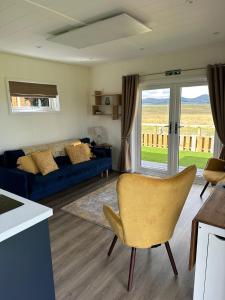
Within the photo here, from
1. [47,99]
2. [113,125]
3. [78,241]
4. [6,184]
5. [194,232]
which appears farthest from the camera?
[113,125]

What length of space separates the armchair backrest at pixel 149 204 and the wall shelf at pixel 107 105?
11.5 feet

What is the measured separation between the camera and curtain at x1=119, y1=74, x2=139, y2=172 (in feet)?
15.2

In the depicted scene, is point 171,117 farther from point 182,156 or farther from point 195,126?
point 182,156

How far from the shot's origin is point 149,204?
165 centimetres

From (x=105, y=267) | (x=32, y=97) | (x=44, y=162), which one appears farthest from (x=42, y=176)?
(x=105, y=267)

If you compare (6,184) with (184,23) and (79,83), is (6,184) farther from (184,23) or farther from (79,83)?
(184,23)

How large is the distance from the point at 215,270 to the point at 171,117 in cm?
343

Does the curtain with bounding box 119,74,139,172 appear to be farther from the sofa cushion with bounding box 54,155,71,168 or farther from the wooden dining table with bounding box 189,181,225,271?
the wooden dining table with bounding box 189,181,225,271

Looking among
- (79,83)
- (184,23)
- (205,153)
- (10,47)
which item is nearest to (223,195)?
(184,23)

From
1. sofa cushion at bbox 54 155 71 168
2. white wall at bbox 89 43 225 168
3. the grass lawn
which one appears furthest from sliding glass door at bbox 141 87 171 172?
sofa cushion at bbox 54 155 71 168

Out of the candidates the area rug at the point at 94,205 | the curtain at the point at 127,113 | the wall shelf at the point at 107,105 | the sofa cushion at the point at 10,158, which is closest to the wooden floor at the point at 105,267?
the area rug at the point at 94,205

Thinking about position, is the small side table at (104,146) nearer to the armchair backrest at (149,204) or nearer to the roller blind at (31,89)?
the roller blind at (31,89)

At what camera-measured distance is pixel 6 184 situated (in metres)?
3.46

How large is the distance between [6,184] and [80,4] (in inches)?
109
